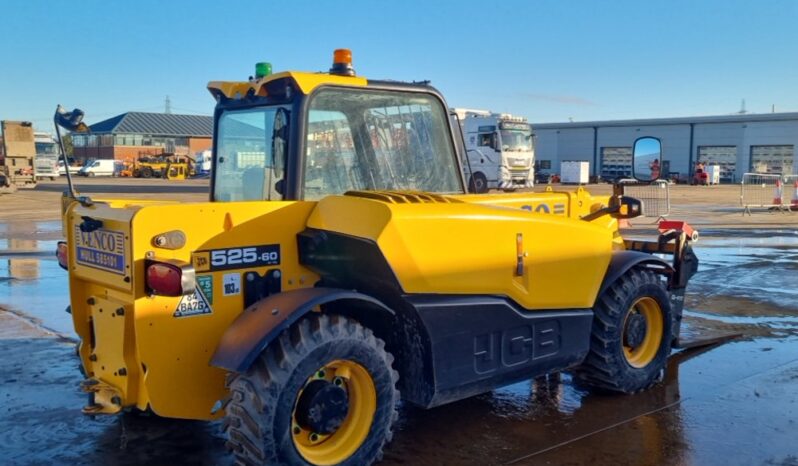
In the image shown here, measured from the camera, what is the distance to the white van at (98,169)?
6197 cm

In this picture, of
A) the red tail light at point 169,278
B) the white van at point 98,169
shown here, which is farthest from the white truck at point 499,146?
the white van at point 98,169

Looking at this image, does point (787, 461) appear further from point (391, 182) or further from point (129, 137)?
point (129, 137)

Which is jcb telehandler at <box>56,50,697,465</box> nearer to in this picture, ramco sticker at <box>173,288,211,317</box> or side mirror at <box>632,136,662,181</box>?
ramco sticker at <box>173,288,211,317</box>

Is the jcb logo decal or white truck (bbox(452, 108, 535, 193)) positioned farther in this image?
white truck (bbox(452, 108, 535, 193))

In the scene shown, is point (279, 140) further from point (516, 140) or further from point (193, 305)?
point (516, 140)

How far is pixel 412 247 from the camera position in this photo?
3.79m

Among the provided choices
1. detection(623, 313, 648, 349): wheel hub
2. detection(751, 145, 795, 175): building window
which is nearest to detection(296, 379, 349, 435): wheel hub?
detection(623, 313, 648, 349): wheel hub

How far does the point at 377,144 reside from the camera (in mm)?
4582

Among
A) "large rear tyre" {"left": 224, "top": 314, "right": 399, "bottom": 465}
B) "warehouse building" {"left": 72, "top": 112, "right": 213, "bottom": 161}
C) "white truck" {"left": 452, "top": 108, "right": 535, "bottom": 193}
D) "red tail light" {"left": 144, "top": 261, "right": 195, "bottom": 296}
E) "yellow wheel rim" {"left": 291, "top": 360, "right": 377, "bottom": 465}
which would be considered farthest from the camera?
"warehouse building" {"left": 72, "top": 112, "right": 213, "bottom": 161}

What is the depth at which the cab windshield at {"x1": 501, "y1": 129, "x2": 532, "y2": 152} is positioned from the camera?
32719 mm

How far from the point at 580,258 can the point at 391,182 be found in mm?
1328

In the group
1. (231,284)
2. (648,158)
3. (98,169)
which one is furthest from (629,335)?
(98,169)

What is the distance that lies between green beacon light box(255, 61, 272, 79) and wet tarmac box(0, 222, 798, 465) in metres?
2.28

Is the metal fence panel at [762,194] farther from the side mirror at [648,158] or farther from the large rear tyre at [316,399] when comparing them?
the large rear tyre at [316,399]
